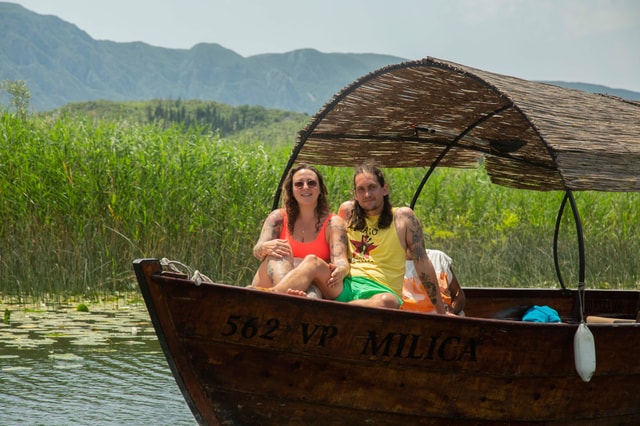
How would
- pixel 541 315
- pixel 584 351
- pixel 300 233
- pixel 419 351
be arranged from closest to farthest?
pixel 419 351
pixel 584 351
pixel 300 233
pixel 541 315

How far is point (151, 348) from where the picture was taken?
25.5 ft

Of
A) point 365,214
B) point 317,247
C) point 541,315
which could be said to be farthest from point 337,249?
point 541,315

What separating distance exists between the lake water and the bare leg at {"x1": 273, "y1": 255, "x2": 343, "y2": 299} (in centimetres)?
121

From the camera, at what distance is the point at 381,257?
220 inches

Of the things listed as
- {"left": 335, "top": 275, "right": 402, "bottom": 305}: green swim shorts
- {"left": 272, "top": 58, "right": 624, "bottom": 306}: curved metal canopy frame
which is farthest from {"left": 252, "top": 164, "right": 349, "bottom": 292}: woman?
{"left": 272, "top": 58, "right": 624, "bottom": 306}: curved metal canopy frame

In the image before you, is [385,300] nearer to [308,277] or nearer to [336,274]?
[336,274]

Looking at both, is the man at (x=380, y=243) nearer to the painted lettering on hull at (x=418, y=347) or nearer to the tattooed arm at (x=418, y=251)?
the tattooed arm at (x=418, y=251)

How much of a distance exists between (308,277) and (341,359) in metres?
0.58

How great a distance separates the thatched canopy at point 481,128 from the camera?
17.9ft

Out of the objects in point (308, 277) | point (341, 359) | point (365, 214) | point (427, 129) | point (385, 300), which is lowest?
point (341, 359)

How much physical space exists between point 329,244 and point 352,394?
1.12m

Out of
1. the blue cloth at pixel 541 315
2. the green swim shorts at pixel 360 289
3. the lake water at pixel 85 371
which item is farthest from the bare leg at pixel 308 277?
the blue cloth at pixel 541 315

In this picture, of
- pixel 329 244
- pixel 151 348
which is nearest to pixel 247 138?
pixel 151 348

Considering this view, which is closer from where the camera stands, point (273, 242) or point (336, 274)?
point (336, 274)
